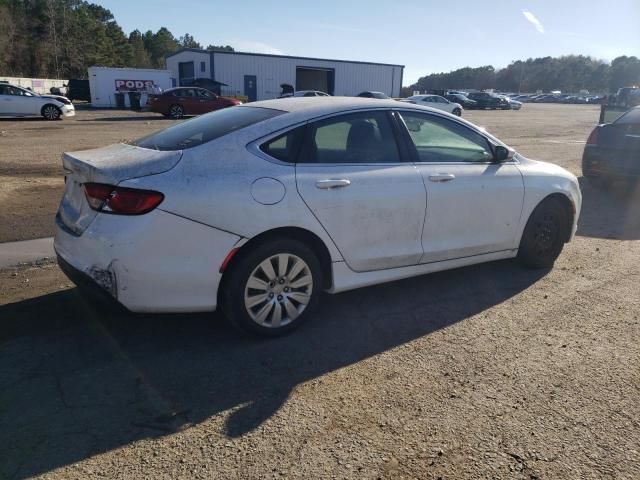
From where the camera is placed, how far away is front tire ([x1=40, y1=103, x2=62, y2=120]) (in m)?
Answer: 22.8

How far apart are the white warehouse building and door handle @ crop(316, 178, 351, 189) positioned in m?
38.8

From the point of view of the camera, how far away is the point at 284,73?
46.5 meters

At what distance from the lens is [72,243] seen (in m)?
3.46

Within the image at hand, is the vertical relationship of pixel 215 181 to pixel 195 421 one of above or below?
above

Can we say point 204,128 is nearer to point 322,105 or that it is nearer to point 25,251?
point 322,105

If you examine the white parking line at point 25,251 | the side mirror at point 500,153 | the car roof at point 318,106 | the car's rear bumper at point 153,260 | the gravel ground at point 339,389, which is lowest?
the gravel ground at point 339,389

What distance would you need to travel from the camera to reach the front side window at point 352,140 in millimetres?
3812

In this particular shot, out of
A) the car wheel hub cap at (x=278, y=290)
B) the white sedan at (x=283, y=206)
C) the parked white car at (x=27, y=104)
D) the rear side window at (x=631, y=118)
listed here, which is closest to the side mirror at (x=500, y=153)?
the white sedan at (x=283, y=206)

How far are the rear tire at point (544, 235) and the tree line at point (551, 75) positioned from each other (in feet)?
417

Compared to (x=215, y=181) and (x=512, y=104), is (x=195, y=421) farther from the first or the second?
(x=512, y=104)

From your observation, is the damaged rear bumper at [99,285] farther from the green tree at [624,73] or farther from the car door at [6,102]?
the green tree at [624,73]

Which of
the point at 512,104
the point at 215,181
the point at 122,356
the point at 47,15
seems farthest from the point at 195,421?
the point at 47,15

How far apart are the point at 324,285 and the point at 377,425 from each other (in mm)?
1323

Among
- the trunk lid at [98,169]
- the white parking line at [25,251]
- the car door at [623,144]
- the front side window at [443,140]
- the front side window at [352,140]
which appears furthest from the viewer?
the car door at [623,144]
